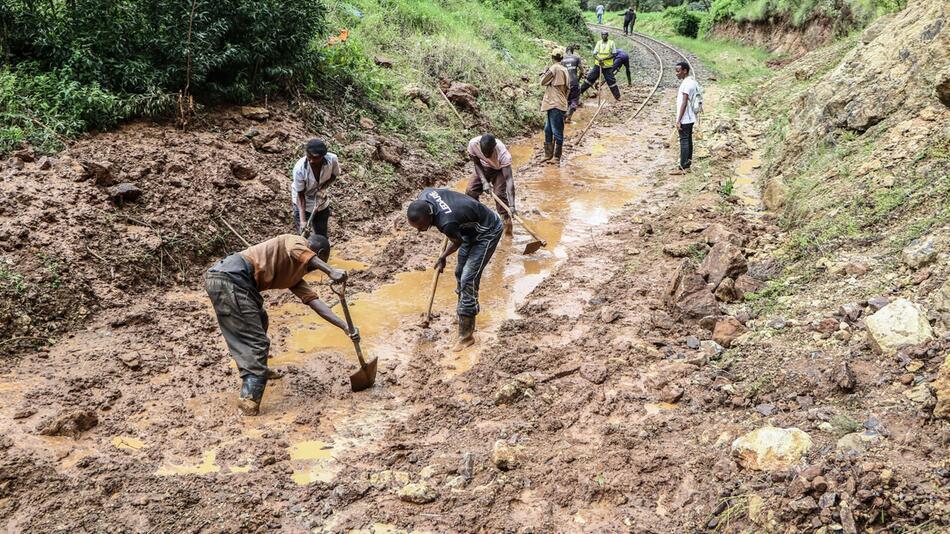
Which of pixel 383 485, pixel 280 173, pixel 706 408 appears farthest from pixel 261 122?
Answer: pixel 706 408

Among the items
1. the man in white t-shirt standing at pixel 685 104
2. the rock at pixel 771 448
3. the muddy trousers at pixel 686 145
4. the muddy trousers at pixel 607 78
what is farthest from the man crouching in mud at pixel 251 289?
the muddy trousers at pixel 607 78

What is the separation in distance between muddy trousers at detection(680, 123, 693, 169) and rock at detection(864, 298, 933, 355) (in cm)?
635

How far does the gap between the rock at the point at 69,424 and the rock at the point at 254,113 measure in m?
5.37

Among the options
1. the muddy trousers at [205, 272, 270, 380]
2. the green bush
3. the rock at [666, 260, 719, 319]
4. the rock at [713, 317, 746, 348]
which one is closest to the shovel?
the rock at [666, 260, 719, 319]

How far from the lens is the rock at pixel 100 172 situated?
659 cm

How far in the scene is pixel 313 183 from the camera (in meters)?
6.66

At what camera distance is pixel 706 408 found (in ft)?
13.5

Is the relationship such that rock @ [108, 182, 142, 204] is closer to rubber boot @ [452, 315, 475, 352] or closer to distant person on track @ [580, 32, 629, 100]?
rubber boot @ [452, 315, 475, 352]

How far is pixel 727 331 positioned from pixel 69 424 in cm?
457

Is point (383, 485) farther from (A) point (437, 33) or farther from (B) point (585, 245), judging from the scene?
(A) point (437, 33)

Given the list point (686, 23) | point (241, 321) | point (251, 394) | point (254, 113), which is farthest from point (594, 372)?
point (686, 23)

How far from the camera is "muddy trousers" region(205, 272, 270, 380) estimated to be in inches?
184

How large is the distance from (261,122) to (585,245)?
466 centimetres

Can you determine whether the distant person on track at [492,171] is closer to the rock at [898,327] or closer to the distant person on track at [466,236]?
the distant person on track at [466,236]
